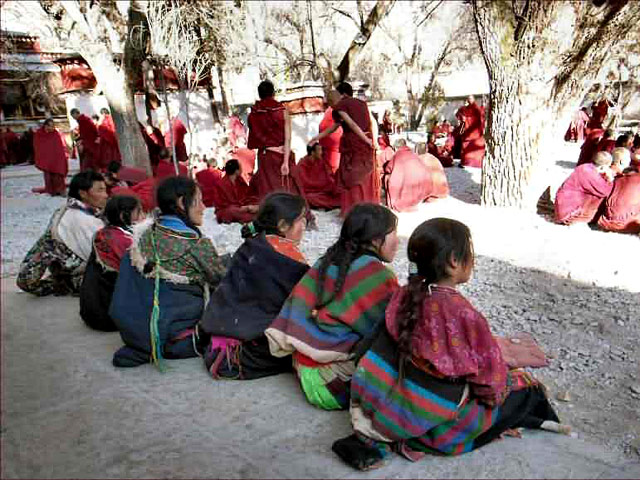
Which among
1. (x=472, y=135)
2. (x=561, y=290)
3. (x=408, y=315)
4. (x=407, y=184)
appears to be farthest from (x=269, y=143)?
(x=472, y=135)

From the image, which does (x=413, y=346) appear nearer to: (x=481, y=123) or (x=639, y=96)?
(x=481, y=123)

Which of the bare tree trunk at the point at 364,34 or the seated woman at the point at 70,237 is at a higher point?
the bare tree trunk at the point at 364,34

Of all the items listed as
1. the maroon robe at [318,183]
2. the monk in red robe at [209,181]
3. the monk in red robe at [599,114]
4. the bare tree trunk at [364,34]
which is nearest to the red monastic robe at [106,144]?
the monk in red robe at [209,181]

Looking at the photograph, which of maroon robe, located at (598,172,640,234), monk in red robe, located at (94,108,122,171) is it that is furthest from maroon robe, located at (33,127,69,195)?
maroon robe, located at (598,172,640,234)

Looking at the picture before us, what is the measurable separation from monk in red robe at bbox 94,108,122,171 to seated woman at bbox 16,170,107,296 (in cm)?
731

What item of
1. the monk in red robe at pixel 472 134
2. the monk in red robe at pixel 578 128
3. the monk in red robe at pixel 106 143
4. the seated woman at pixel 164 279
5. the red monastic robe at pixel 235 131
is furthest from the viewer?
the monk in red robe at pixel 578 128

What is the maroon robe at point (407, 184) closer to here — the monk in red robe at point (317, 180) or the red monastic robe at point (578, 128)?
the monk in red robe at point (317, 180)

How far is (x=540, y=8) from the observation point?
5.04m

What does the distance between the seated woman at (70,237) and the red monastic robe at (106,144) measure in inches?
288

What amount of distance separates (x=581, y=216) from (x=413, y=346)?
4.11 meters

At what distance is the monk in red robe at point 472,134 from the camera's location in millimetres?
9234

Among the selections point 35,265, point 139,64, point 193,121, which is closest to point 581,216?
point 35,265

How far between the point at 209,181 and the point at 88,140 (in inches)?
197

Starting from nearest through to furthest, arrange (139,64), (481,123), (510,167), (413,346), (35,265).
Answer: (413,346), (35,265), (510,167), (139,64), (481,123)
